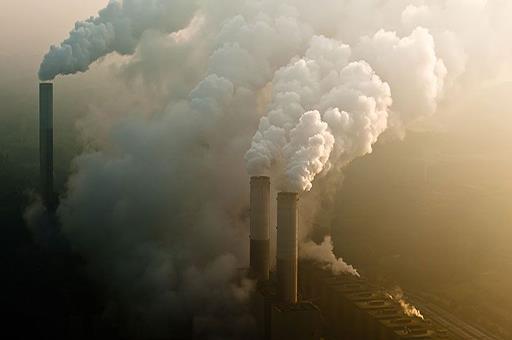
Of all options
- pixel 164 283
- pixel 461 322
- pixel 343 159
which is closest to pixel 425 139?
pixel 461 322

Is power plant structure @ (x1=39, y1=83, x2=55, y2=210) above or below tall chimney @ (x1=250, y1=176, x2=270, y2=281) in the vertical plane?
above

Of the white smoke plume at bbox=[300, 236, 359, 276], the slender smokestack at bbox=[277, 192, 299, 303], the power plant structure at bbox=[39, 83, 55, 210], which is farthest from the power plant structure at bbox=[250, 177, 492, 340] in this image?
the power plant structure at bbox=[39, 83, 55, 210]

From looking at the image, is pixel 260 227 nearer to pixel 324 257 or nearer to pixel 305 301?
pixel 305 301

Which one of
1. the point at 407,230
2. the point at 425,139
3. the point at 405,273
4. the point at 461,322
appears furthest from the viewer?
the point at 425,139

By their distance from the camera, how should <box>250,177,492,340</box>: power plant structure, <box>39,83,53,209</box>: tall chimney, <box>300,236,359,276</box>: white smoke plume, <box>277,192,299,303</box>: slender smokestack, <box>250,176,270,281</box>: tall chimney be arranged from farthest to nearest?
<box>39,83,53,209</box>: tall chimney → <box>300,236,359,276</box>: white smoke plume → <box>250,176,270,281</box>: tall chimney → <box>277,192,299,303</box>: slender smokestack → <box>250,177,492,340</box>: power plant structure

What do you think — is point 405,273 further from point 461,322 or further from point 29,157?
point 29,157

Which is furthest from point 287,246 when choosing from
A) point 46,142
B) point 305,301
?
point 46,142

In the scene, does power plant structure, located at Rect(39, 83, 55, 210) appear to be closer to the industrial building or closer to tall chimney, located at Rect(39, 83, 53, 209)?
tall chimney, located at Rect(39, 83, 53, 209)
